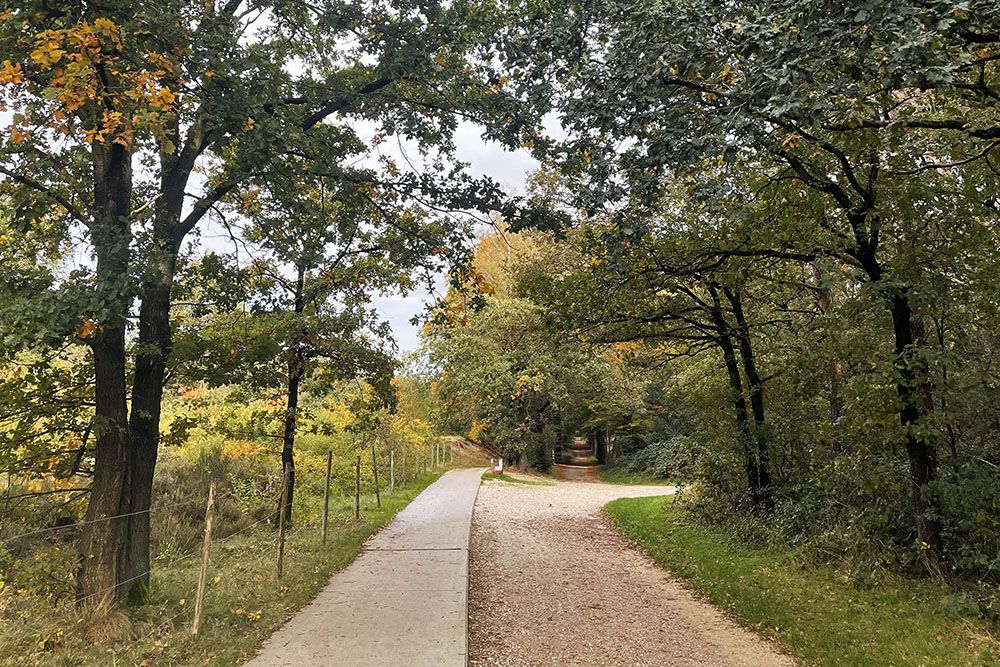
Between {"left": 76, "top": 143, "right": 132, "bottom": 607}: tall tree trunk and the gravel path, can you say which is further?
{"left": 76, "top": 143, "right": 132, "bottom": 607}: tall tree trunk

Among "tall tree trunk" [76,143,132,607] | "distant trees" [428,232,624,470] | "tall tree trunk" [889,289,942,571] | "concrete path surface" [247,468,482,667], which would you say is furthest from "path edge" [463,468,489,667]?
"distant trees" [428,232,624,470]

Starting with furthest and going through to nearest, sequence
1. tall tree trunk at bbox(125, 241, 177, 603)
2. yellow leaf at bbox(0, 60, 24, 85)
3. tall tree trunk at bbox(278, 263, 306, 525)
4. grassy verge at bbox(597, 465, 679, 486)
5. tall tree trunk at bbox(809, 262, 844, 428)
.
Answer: grassy verge at bbox(597, 465, 679, 486)
tall tree trunk at bbox(278, 263, 306, 525)
tall tree trunk at bbox(809, 262, 844, 428)
tall tree trunk at bbox(125, 241, 177, 603)
yellow leaf at bbox(0, 60, 24, 85)

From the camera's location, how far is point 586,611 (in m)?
7.06

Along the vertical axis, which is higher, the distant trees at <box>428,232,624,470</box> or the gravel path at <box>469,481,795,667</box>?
the distant trees at <box>428,232,624,470</box>

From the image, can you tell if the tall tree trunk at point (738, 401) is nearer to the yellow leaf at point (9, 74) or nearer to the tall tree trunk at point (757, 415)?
the tall tree trunk at point (757, 415)

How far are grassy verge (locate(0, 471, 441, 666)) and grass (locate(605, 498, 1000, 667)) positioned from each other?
16.6 ft

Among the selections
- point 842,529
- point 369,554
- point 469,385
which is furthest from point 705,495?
point 469,385

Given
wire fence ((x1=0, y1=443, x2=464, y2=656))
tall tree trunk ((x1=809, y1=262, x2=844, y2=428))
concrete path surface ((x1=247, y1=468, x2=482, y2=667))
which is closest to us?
concrete path surface ((x1=247, y1=468, x2=482, y2=667))

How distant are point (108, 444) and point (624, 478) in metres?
26.4

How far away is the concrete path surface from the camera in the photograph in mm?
5246

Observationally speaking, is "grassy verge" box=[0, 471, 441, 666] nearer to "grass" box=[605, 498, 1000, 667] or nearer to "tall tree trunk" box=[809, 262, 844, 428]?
"grass" box=[605, 498, 1000, 667]

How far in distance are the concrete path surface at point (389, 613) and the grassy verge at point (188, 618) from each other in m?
0.28

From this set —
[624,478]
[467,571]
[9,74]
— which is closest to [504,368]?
[624,478]

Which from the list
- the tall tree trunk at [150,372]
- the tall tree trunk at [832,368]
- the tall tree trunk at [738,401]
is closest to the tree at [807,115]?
the tall tree trunk at [832,368]
